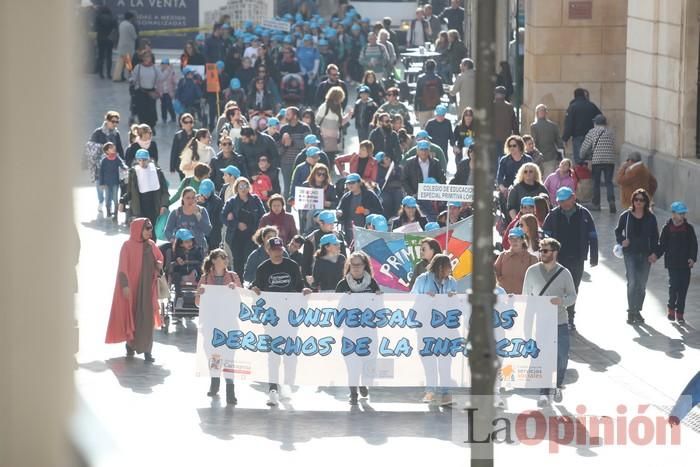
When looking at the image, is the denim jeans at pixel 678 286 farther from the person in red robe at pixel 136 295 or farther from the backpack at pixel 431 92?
the backpack at pixel 431 92

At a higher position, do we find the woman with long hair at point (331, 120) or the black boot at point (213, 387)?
the woman with long hair at point (331, 120)

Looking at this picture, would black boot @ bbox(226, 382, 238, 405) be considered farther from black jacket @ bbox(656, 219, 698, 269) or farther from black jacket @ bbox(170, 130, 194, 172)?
black jacket @ bbox(170, 130, 194, 172)

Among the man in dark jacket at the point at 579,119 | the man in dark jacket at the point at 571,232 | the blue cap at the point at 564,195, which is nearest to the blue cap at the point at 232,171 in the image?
the man in dark jacket at the point at 571,232

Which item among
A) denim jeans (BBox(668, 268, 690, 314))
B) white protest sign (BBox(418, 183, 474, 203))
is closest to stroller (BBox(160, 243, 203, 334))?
white protest sign (BBox(418, 183, 474, 203))

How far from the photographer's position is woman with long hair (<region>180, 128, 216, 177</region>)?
20594mm

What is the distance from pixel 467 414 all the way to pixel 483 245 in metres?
5.71

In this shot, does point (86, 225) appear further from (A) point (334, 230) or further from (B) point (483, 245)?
(B) point (483, 245)

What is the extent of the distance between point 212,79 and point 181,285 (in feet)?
51.3

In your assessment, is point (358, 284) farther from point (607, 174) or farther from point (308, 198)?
point (607, 174)

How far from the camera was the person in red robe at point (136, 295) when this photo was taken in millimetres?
13906

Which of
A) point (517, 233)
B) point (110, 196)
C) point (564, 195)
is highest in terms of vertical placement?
point (564, 195)

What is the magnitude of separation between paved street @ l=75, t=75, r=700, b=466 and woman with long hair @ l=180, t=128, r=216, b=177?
443cm

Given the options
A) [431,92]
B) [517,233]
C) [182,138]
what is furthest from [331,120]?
[517,233]

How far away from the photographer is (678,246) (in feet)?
50.1
